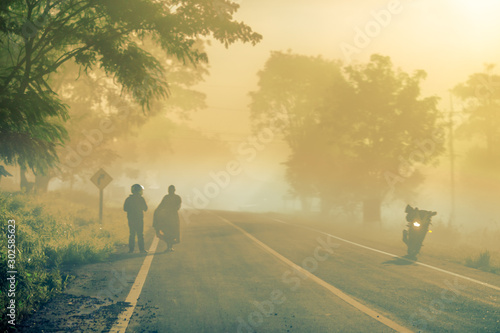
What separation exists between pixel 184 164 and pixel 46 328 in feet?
376

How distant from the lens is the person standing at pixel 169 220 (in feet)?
49.1

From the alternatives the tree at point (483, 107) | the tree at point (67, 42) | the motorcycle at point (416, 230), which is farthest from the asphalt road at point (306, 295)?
the tree at point (483, 107)

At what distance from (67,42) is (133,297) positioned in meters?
5.46

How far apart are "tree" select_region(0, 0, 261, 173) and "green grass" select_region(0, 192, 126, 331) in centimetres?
213

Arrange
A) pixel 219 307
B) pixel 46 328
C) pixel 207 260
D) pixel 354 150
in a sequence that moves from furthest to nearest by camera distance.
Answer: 1. pixel 354 150
2. pixel 207 260
3. pixel 219 307
4. pixel 46 328

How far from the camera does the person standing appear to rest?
14969 millimetres

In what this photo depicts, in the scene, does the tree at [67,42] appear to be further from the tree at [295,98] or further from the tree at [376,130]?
the tree at [295,98]

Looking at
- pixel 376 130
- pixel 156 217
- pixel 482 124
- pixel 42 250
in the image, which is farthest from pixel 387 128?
pixel 42 250

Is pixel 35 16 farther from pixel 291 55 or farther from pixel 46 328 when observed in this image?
pixel 291 55

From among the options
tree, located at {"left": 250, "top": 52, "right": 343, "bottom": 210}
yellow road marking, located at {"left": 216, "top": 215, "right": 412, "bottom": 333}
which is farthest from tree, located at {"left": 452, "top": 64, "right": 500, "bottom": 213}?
yellow road marking, located at {"left": 216, "top": 215, "right": 412, "bottom": 333}

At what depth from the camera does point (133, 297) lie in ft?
25.5

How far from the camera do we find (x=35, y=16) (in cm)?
920

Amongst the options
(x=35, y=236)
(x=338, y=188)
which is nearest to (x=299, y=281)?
(x=35, y=236)

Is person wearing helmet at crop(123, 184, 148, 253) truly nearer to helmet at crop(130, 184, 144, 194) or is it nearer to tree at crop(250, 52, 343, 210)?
helmet at crop(130, 184, 144, 194)
